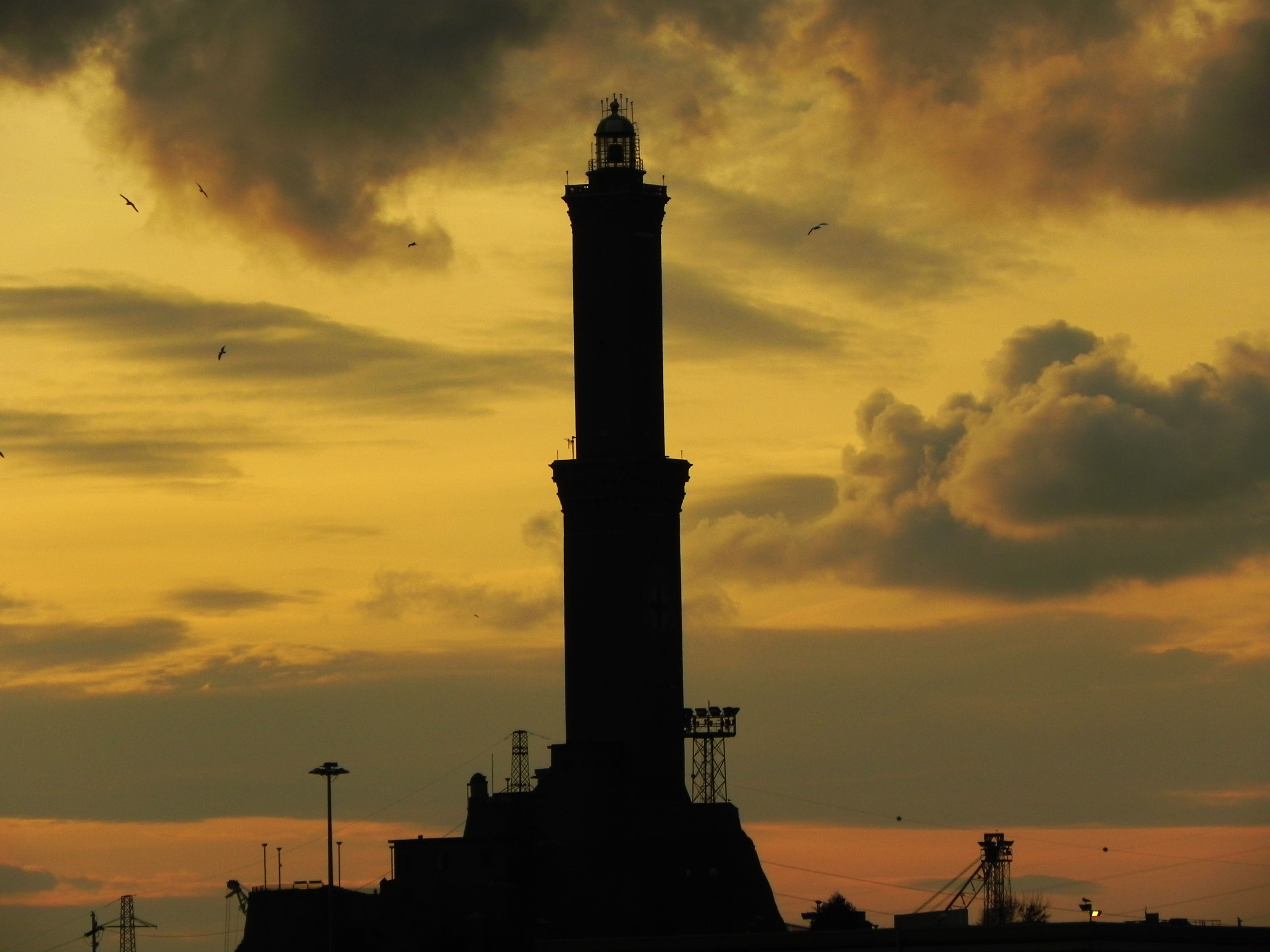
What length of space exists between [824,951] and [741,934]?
8.55 meters

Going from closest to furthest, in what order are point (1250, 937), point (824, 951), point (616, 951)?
point (1250, 937) < point (824, 951) < point (616, 951)

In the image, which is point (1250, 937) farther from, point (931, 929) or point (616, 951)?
point (616, 951)

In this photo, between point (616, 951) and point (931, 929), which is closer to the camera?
point (931, 929)

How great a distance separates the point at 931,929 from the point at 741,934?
54.5ft

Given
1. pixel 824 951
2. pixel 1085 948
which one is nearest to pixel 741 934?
pixel 824 951

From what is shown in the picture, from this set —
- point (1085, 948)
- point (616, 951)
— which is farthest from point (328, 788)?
point (1085, 948)

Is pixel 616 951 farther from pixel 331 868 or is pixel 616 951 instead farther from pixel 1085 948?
pixel 1085 948

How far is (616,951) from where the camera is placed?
198 meters

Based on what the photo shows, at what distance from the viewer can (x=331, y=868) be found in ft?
596

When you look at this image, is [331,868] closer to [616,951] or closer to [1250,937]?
[616,951]

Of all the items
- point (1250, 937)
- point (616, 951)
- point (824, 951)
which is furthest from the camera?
point (616, 951)

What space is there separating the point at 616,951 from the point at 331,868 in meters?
24.6

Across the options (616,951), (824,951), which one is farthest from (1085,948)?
(616,951)

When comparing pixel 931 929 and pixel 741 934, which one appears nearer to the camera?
pixel 931 929
